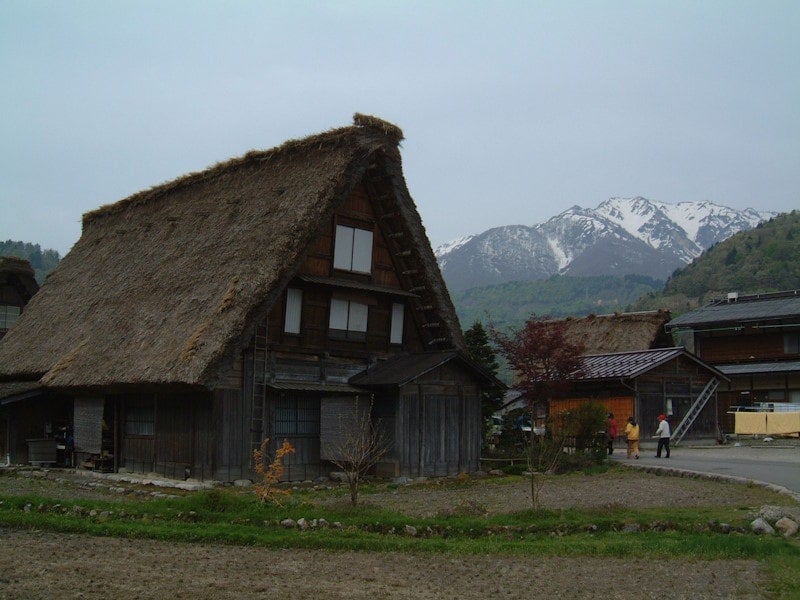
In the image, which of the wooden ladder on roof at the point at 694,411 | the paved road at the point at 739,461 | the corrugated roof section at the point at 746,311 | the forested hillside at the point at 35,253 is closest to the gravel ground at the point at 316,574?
the paved road at the point at 739,461

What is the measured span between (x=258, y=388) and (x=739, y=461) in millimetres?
14329

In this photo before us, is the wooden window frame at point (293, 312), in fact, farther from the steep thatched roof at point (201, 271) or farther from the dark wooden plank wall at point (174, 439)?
the dark wooden plank wall at point (174, 439)

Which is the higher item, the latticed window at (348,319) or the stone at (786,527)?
the latticed window at (348,319)

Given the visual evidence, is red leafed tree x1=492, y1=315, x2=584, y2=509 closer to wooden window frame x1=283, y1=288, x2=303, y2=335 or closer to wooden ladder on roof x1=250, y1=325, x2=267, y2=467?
wooden window frame x1=283, y1=288, x2=303, y2=335

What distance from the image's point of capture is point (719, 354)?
159ft

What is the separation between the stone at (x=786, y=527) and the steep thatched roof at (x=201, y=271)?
11533 millimetres

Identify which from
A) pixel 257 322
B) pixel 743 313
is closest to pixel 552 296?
pixel 743 313

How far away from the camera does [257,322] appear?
19.7 metres

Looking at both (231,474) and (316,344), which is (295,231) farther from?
(231,474)

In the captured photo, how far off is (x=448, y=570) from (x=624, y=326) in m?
34.8

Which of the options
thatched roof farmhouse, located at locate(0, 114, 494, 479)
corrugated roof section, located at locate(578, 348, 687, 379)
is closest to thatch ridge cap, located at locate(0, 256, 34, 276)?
thatched roof farmhouse, located at locate(0, 114, 494, 479)

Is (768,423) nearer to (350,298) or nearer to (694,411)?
(694,411)

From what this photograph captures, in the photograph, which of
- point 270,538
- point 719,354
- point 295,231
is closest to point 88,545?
point 270,538

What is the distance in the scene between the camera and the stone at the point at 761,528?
12211 millimetres
